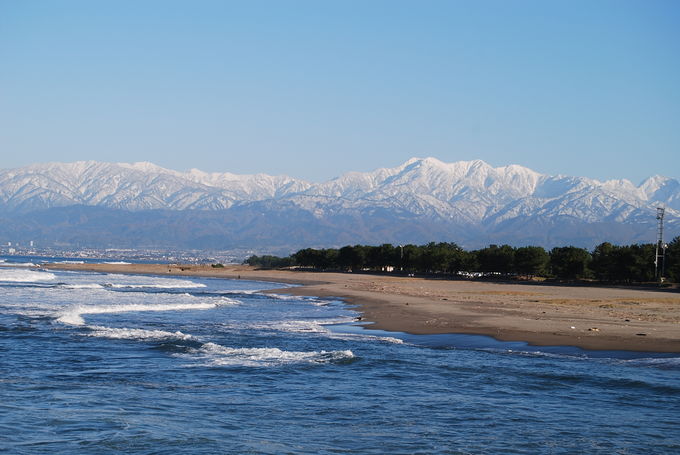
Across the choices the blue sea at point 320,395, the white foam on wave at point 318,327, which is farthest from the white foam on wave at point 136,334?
the white foam on wave at point 318,327

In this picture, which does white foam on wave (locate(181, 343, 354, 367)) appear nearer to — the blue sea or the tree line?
the blue sea

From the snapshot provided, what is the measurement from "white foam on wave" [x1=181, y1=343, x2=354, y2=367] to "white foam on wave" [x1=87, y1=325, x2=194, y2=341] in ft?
9.97

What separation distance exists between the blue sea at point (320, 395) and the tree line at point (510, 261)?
6264 centimetres

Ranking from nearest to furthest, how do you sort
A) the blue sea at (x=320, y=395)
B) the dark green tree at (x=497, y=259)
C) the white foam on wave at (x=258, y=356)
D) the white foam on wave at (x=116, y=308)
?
the blue sea at (x=320, y=395)
the white foam on wave at (x=258, y=356)
the white foam on wave at (x=116, y=308)
the dark green tree at (x=497, y=259)

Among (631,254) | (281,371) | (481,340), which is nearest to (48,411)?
(281,371)

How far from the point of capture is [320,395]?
18031 mm

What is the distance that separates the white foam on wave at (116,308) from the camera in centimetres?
3415

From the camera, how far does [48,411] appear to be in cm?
1567

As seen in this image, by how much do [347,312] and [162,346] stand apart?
19.2 meters

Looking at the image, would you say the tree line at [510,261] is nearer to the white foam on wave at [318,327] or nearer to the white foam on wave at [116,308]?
the white foam on wave at [116,308]

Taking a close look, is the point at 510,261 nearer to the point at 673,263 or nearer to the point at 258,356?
the point at 673,263

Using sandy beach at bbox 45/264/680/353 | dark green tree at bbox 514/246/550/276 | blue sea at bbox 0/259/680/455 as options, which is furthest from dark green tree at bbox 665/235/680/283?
blue sea at bbox 0/259/680/455

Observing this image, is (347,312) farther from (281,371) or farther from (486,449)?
(486,449)

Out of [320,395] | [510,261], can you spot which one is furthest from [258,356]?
[510,261]
